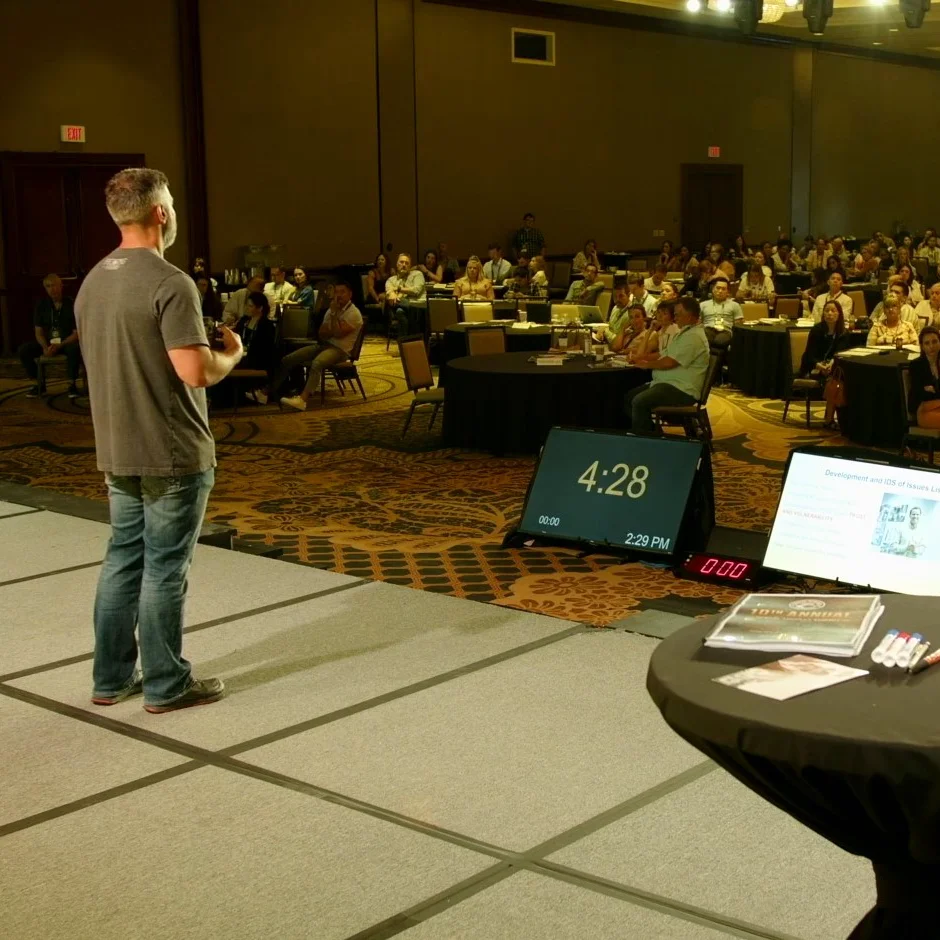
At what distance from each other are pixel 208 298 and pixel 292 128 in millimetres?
4162

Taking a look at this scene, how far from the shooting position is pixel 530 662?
4.47 m

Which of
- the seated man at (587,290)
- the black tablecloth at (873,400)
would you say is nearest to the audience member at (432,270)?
the seated man at (587,290)

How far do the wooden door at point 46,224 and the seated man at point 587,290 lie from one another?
5.72 metres

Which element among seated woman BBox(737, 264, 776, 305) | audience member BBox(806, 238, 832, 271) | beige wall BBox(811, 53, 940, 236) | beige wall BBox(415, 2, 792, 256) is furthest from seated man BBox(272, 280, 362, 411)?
beige wall BBox(811, 53, 940, 236)

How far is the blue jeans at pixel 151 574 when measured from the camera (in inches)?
151

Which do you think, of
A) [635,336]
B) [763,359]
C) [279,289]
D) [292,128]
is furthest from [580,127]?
[635,336]

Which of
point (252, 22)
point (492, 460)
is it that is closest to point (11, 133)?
point (252, 22)

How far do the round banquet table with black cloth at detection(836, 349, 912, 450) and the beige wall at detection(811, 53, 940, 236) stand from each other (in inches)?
747

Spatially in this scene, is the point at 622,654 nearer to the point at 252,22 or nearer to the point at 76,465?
the point at 76,465

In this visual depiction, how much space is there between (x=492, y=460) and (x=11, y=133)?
32.9ft

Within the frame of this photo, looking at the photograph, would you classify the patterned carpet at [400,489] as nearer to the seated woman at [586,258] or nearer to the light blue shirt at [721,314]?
the light blue shirt at [721,314]

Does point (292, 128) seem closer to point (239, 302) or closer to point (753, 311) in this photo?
point (239, 302)

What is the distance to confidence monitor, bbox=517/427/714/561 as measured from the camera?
6.19 metres

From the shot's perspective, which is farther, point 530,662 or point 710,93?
point 710,93
